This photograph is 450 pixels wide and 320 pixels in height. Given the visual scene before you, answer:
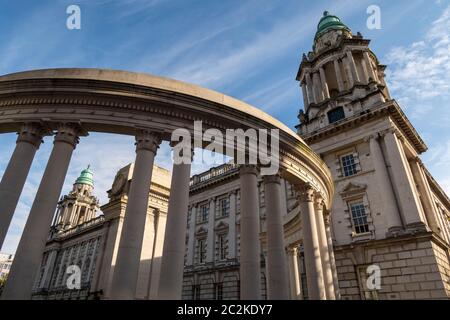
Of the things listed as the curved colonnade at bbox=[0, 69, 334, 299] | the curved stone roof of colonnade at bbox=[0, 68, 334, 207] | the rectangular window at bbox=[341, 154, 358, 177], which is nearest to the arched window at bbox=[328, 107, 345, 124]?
the rectangular window at bbox=[341, 154, 358, 177]

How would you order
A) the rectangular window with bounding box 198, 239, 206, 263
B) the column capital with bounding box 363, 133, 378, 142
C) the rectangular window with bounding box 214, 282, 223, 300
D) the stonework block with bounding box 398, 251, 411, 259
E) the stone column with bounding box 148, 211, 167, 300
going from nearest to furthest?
the stone column with bounding box 148, 211, 167, 300 < the stonework block with bounding box 398, 251, 411, 259 < the column capital with bounding box 363, 133, 378, 142 < the rectangular window with bounding box 214, 282, 223, 300 < the rectangular window with bounding box 198, 239, 206, 263

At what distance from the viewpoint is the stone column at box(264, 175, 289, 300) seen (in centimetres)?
1240

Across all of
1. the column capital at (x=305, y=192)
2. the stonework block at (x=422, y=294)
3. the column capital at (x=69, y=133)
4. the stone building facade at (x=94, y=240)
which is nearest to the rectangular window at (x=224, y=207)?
the stone building facade at (x=94, y=240)

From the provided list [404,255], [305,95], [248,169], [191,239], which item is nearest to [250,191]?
[248,169]

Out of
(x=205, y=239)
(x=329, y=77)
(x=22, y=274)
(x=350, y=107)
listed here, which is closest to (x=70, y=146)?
(x=22, y=274)

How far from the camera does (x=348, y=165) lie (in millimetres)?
31281

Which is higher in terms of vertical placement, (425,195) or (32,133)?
(425,195)

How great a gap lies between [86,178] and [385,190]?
9032 cm

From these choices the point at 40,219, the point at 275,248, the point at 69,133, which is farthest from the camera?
the point at 275,248

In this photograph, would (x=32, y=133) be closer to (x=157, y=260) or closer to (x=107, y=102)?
(x=107, y=102)

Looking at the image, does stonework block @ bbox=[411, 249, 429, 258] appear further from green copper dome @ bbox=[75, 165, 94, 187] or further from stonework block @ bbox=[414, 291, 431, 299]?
green copper dome @ bbox=[75, 165, 94, 187]

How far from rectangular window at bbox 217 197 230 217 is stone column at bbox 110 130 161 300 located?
1296 inches

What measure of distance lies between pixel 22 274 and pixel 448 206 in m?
57.7
